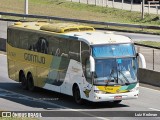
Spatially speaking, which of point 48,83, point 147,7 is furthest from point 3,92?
point 147,7

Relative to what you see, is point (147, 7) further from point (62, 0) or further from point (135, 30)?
point (135, 30)

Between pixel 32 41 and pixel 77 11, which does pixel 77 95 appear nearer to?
pixel 32 41

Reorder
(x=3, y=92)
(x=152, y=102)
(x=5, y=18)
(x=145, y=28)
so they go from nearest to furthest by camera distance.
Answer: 1. (x=152, y=102)
2. (x=3, y=92)
3. (x=145, y=28)
4. (x=5, y=18)

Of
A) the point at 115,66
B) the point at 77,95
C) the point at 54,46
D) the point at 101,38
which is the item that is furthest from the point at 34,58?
the point at 115,66

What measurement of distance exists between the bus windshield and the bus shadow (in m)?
1.12

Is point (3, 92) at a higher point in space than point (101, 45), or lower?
lower

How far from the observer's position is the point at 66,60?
2416cm

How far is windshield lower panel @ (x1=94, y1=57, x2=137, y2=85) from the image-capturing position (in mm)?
22344

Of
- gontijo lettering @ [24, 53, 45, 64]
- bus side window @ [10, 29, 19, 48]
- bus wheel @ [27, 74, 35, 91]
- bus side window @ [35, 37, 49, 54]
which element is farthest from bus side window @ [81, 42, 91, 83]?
bus side window @ [10, 29, 19, 48]

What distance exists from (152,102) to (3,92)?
646 centimetres

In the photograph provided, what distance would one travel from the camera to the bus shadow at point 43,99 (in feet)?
75.7

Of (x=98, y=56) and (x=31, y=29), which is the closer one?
(x=98, y=56)

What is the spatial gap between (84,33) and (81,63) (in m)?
1.53

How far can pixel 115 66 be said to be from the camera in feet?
73.8
